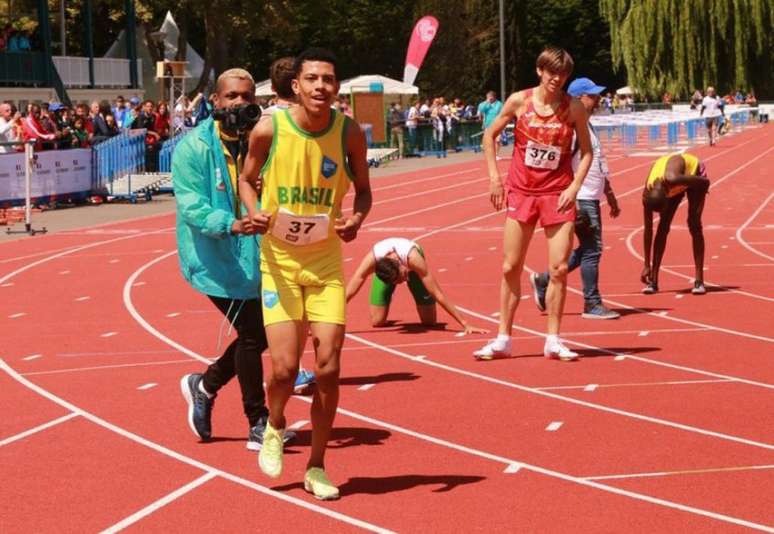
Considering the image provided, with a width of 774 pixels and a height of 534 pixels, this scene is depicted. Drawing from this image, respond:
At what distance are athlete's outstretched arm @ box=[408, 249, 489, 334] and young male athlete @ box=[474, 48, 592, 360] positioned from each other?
1.15 meters

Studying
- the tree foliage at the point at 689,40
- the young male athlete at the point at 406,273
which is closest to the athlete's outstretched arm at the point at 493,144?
the young male athlete at the point at 406,273

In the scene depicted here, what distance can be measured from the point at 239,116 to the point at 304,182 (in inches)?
32.7

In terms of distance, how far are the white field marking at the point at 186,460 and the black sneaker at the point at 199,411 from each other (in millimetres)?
214

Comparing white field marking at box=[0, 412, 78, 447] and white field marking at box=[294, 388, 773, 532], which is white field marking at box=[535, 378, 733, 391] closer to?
white field marking at box=[294, 388, 773, 532]

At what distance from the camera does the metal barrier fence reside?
28375mm

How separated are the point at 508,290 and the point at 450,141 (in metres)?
38.9

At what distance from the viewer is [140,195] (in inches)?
1166

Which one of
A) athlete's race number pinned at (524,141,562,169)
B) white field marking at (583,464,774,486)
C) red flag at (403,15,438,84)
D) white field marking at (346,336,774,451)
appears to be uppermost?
red flag at (403,15,438,84)

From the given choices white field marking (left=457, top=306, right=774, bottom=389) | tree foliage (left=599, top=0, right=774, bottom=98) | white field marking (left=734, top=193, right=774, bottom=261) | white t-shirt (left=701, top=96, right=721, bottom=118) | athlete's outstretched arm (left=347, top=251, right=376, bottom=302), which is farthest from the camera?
tree foliage (left=599, top=0, right=774, bottom=98)

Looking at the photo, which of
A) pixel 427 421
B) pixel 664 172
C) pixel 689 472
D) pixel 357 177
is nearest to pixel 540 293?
pixel 664 172

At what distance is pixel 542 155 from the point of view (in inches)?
412

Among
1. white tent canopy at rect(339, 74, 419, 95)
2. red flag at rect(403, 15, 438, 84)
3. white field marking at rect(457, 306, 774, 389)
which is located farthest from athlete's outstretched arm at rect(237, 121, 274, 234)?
white tent canopy at rect(339, 74, 419, 95)

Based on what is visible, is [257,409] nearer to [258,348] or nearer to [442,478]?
[258,348]

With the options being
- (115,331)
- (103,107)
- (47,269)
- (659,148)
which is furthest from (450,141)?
(115,331)
